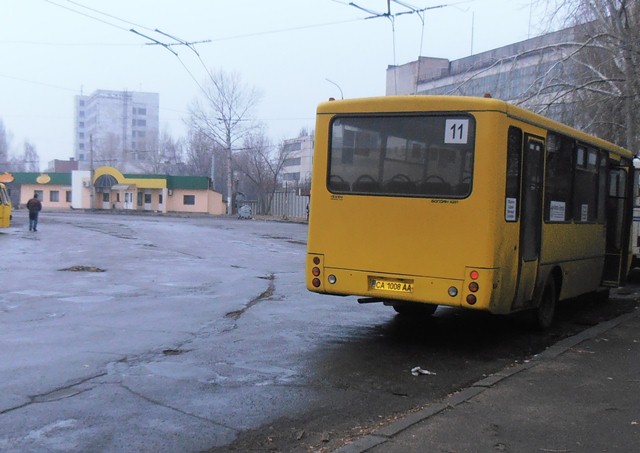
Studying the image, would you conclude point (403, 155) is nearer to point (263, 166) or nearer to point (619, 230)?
point (619, 230)

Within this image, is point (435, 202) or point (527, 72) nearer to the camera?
point (435, 202)

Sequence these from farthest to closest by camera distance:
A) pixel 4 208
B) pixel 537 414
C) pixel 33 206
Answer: pixel 33 206
pixel 4 208
pixel 537 414

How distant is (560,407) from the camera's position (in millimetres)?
5949

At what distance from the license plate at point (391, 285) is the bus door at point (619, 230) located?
6188 mm

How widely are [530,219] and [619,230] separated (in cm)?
515

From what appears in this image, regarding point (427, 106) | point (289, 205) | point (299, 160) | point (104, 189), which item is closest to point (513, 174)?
point (427, 106)

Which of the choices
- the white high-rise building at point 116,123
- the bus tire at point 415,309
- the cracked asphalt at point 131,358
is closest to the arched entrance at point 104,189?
the white high-rise building at point 116,123

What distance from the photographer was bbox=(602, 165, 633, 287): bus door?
12711 mm

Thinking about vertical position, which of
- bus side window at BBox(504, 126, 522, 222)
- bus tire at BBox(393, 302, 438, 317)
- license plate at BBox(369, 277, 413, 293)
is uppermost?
bus side window at BBox(504, 126, 522, 222)

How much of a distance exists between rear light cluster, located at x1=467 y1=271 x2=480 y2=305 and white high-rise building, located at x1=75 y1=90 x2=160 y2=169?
130 meters

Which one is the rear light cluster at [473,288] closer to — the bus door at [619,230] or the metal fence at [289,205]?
the bus door at [619,230]

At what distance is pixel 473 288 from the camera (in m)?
7.85

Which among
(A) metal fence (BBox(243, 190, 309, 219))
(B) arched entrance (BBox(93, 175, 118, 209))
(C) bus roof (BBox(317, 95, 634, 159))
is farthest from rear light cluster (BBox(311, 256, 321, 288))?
(B) arched entrance (BBox(93, 175, 118, 209))

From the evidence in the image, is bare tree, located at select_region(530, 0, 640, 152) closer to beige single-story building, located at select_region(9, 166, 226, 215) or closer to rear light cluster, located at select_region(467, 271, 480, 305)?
rear light cluster, located at select_region(467, 271, 480, 305)
